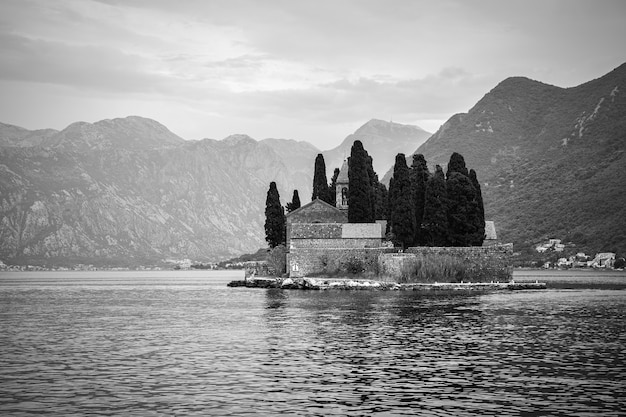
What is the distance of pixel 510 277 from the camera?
73.8m

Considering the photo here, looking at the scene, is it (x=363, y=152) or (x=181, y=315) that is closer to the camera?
(x=181, y=315)

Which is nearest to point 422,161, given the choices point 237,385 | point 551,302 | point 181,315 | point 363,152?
point 363,152

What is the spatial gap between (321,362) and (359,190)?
49.2 meters

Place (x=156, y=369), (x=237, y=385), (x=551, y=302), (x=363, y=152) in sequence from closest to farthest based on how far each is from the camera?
(x=237, y=385), (x=156, y=369), (x=551, y=302), (x=363, y=152)

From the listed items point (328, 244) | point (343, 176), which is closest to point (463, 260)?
point (328, 244)

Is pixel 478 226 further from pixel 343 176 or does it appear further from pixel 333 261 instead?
pixel 343 176

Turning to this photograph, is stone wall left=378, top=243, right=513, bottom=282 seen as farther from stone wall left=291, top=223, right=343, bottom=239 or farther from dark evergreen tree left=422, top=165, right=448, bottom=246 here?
stone wall left=291, top=223, right=343, bottom=239

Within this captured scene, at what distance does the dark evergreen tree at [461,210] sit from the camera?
7094cm

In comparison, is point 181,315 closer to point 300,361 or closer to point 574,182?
point 300,361

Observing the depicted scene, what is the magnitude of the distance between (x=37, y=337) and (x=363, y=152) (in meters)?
46.1

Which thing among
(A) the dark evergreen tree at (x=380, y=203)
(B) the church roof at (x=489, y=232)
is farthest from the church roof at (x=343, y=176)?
(B) the church roof at (x=489, y=232)

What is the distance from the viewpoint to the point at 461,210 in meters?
71.0

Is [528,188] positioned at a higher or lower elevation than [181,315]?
higher

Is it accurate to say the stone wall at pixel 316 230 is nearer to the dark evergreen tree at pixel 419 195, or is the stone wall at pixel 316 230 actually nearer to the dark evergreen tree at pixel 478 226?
the dark evergreen tree at pixel 419 195
